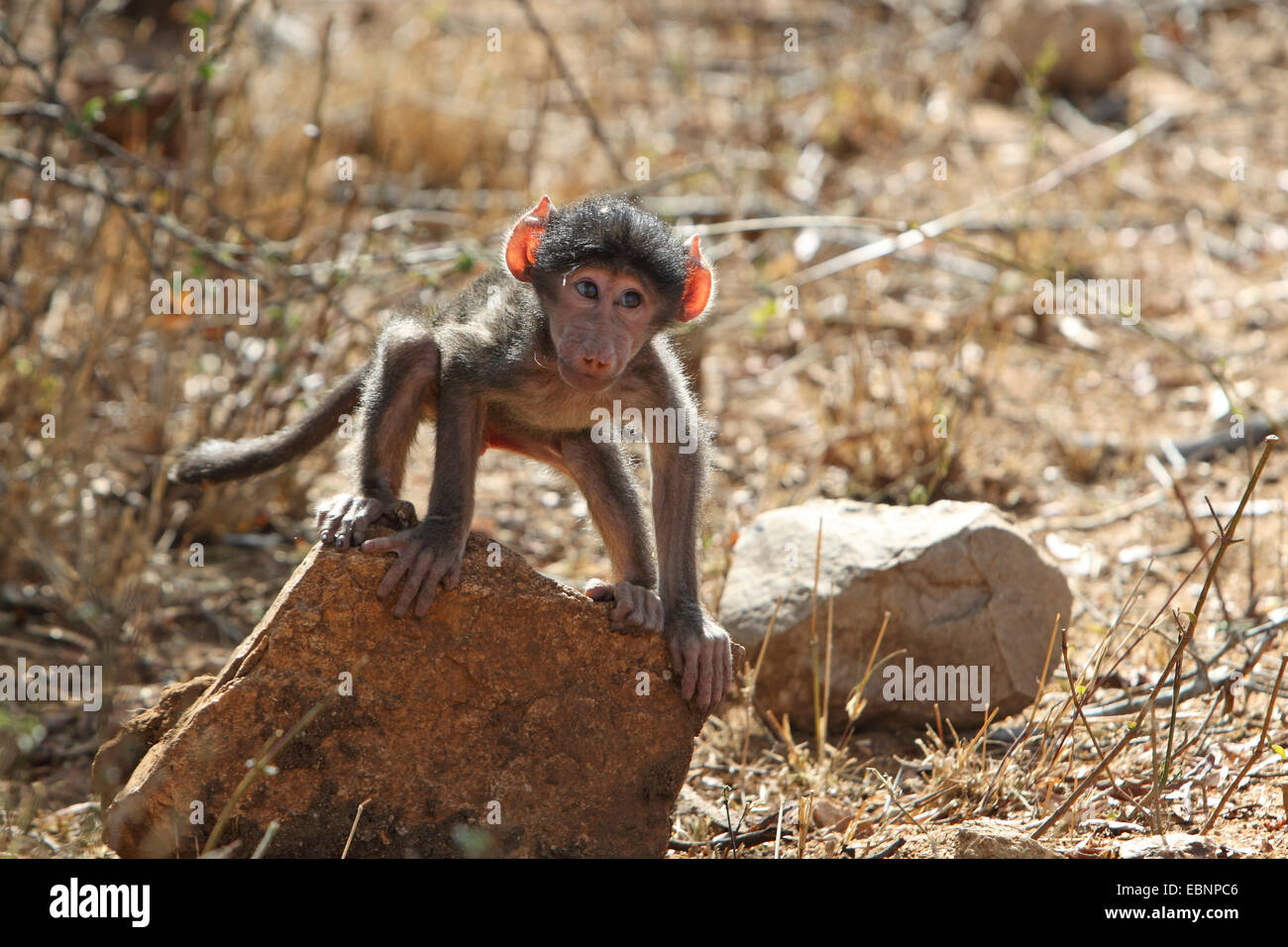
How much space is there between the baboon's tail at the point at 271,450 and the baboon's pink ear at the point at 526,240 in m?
0.65

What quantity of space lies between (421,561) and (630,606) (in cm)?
61

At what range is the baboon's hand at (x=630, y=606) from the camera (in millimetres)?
3916

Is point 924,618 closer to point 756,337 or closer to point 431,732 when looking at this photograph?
point 431,732

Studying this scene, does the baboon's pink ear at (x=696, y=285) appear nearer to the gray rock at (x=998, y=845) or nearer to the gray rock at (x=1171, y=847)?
the gray rock at (x=998, y=845)

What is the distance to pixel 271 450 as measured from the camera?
4551 millimetres

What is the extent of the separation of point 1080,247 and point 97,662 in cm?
620

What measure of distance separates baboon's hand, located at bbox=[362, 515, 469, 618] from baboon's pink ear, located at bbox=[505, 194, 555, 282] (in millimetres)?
889

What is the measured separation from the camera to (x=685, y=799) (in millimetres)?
4570

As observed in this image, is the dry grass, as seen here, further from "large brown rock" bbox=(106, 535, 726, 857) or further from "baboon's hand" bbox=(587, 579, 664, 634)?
"baboon's hand" bbox=(587, 579, 664, 634)

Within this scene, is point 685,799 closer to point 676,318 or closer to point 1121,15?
point 676,318

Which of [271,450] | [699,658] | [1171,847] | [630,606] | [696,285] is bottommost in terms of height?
[1171,847]

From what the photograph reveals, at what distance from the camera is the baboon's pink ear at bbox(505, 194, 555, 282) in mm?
4219

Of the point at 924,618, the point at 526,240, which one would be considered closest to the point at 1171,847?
the point at 924,618

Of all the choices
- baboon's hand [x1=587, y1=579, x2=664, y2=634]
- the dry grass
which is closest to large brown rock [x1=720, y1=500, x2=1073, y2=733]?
the dry grass
